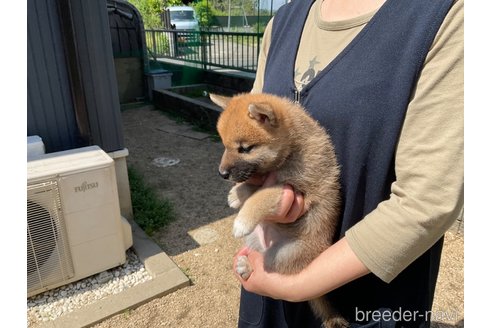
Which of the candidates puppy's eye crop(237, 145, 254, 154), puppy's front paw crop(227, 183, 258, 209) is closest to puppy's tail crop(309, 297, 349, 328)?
puppy's front paw crop(227, 183, 258, 209)

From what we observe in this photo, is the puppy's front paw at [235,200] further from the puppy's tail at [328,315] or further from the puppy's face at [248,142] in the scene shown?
the puppy's tail at [328,315]

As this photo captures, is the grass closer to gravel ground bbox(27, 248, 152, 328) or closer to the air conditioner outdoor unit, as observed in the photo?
gravel ground bbox(27, 248, 152, 328)

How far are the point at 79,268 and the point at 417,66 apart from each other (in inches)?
141

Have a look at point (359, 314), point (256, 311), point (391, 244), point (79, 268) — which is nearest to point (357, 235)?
point (391, 244)

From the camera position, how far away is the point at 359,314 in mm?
1521

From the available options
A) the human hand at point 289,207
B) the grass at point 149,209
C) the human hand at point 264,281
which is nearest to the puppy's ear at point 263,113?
the human hand at point 289,207

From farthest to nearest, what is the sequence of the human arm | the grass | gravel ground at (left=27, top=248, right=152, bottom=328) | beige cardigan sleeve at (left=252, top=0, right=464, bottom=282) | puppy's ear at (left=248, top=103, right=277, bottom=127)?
the grass
gravel ground at (left=27, top=248, right=152, bottom=328)
puppy's ear at (left=248, top=103, right=277, bottom=127)
the human arm
beige cardigan sleeve at (left=252, top=0, right=464, bottom=282)

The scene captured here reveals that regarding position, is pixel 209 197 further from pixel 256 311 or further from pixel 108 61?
pixel 256 311

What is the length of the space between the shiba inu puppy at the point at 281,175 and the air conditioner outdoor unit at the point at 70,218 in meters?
1.94

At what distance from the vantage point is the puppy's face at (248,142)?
6.04 feet

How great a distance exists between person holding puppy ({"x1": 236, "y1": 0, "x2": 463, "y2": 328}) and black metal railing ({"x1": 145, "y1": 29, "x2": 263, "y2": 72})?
7.59 m

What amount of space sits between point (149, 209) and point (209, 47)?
7.22m

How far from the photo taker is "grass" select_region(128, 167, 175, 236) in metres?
4.81

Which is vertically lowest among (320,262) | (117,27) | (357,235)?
(320,262)
